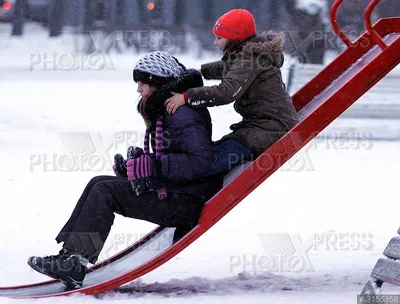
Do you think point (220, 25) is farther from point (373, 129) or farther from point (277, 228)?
point (373, 129)

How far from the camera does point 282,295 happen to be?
4.61 metres

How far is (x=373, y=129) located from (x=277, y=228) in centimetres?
620

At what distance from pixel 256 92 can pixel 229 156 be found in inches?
15.2

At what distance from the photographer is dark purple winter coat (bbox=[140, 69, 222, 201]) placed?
443 cm

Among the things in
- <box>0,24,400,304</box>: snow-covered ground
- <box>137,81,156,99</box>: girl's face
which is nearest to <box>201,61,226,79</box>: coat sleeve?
<box>137,81,156,99</box>: girl's face

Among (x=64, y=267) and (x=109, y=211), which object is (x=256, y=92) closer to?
(x=109, y=211)

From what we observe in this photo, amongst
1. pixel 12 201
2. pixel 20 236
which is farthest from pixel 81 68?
pixel 20 236

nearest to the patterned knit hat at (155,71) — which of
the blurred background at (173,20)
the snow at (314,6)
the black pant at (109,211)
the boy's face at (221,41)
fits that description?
the boy's face at (221,41)

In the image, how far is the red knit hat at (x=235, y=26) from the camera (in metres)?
4.63

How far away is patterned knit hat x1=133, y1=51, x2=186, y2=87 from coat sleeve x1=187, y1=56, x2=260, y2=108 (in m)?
0.21

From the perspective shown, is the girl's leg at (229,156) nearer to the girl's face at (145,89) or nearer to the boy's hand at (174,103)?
the boy's hand at (174,103)

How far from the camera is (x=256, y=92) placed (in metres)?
4.62

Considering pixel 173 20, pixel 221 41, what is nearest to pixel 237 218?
pixel 221 41

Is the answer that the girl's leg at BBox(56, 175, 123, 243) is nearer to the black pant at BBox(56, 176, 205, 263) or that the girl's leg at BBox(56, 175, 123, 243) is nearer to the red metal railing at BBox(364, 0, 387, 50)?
the black pant at BBox(56, 176, 205, 263)
